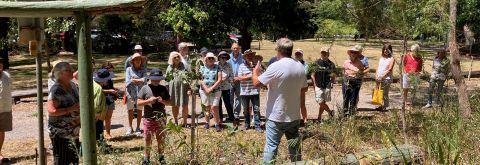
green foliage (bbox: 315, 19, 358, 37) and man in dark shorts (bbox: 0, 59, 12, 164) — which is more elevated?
green foliage (bbox: 315, 19, 358, 37)

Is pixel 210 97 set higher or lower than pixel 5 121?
higher

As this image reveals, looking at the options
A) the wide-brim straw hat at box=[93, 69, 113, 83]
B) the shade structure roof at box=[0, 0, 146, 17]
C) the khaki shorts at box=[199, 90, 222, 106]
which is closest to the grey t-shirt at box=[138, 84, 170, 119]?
the wide-brim straw hat at box=[93, 69, 113, 83]

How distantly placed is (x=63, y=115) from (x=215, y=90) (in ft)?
11.7

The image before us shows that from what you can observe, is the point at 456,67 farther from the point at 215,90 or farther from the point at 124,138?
the point at 124,138

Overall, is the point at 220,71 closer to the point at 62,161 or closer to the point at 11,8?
the point at 62,161

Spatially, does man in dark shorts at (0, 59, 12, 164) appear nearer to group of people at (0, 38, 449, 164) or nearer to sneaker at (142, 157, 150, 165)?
group of people at (0, 38, 449, 164)

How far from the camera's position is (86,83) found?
10.1 ft

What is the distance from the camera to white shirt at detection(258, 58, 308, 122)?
5379 mm

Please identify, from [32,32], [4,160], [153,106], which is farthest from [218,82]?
[32,32]

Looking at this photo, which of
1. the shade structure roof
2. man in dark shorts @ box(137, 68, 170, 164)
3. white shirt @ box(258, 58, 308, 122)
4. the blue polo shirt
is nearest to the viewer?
the shade structure roof

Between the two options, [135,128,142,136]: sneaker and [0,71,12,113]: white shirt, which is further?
[135,128,142,136]: sneaker

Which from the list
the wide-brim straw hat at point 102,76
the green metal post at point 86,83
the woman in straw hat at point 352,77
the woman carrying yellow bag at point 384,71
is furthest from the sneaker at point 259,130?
the green metal post at point 86,83

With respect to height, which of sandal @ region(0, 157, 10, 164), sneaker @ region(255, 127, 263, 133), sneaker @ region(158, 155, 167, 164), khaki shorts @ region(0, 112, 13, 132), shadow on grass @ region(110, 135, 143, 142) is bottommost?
sandal @ region(0, 157, 10, 164)

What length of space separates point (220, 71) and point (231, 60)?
824 millimetres
